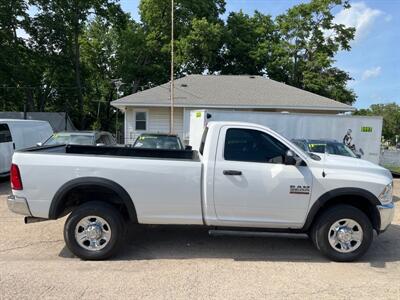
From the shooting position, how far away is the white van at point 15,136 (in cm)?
1227

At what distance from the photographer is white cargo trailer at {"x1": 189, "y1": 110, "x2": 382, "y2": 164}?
15.9 meters

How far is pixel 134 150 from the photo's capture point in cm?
709

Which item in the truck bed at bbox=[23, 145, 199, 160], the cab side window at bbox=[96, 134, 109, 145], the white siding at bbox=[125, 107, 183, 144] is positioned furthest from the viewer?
the white siding at bbox=[125, 107, 183, 144]

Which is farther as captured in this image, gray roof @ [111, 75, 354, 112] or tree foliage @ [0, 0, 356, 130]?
tree foliage @ [0, 0, 356, 130]

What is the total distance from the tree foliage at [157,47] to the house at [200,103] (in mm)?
12051

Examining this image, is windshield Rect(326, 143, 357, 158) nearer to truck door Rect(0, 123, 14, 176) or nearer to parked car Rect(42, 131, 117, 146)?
parked car Rect(42, 131, 117, 146)

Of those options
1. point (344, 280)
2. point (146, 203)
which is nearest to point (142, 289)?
point (146, 203)

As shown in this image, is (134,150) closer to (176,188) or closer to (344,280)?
(176,188)

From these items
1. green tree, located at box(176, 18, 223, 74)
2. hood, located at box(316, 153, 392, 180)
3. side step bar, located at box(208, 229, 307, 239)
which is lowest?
side step bar, located at box(208, 229, 307, 239)

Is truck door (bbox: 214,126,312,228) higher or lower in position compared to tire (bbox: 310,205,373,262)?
higher

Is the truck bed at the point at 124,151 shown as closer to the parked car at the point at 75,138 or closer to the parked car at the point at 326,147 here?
the parked car at the point at 75,138

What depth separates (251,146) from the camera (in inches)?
230

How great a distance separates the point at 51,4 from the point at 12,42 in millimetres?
4907

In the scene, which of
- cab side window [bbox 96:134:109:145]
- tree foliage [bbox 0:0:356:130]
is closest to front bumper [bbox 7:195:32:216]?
cab side window [bbox 96:134:109:145]
